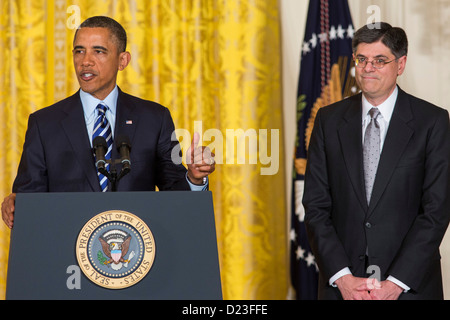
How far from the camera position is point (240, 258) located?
383 centimetres

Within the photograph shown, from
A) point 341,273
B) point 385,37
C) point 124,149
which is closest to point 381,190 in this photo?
point 341,273

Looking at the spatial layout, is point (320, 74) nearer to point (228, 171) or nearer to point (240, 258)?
point (228, 171)

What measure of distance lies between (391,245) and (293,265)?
141 cm

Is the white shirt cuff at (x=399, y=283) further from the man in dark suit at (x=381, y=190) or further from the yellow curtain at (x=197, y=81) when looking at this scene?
the yellow curtain at (x=197, y=81)

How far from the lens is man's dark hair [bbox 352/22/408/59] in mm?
2455

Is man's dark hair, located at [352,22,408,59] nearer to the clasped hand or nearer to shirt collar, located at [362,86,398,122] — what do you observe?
shirt collar, located at [362,86,398,122]

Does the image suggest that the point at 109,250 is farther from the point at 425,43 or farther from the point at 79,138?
the point at 425,43

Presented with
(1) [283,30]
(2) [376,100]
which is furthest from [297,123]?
(2) [376,100]

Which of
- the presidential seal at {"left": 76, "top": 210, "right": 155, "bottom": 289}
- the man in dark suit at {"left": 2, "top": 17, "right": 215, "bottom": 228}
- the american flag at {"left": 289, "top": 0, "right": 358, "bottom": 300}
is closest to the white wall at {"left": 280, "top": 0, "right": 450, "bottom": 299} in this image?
the american flag at {"left": 289, "top": 0, "right": 358, "bottom": 300}

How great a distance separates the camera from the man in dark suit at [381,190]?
91.4 inches

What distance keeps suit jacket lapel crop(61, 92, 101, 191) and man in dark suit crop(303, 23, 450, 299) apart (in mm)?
856

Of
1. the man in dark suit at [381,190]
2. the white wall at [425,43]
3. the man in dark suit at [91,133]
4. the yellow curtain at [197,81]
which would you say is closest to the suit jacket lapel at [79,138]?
the man in dark suit at [91,133]

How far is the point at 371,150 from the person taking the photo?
2469mm

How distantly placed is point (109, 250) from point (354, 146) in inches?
45.2
